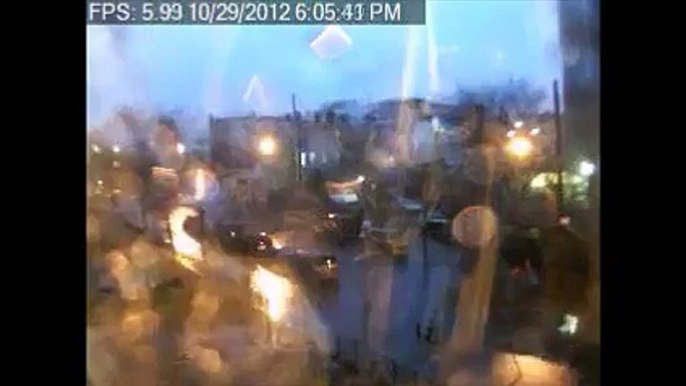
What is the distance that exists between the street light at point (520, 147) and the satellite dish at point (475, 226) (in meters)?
0.07

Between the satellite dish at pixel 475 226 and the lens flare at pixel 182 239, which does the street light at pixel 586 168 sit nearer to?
the satellite dish at pixel 475 226

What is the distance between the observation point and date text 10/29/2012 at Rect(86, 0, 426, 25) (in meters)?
1.46

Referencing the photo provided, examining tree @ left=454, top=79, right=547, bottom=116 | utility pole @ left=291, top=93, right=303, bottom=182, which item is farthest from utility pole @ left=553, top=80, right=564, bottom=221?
utility pole @ left=291, top=93, right=303, bottom=182

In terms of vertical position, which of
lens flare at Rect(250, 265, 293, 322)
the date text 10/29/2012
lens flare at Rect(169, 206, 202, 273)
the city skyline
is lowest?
lens flare at Rect(250, 265, 293, 322)

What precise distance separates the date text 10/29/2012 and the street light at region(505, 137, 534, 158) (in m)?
0.17

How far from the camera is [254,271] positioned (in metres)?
1.48

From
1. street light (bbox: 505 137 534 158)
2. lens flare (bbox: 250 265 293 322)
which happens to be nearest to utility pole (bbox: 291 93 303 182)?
lens flare (bbox: 250 265 293 322)

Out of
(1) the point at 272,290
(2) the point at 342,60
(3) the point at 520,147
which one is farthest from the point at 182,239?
(3) the point at 520,147

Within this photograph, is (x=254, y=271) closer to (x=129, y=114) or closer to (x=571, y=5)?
(x=129, y=114)

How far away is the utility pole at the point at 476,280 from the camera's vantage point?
1486 mm

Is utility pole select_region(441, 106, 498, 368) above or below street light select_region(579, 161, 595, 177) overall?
below

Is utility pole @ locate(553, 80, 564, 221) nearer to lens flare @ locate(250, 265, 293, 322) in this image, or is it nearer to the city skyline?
the city skyline

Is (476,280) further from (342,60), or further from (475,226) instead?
(342,60)

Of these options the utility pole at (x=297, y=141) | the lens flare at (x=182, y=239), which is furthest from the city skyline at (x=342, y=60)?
the lens flare at (x=182, y=239)
